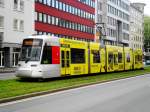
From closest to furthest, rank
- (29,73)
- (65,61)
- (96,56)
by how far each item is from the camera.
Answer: (29,73), (65,61), (96,56)

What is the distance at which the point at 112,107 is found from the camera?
43.6 ft

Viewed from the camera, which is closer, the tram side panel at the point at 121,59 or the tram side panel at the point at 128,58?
the tram side panel at the point at 121,59

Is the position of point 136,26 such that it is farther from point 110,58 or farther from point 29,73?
point 29,73

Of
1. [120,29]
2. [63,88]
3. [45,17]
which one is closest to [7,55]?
[45,17]

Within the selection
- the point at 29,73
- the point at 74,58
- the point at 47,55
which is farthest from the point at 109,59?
the point at 29,73

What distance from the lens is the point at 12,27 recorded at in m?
55.8

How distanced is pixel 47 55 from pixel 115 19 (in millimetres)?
83846

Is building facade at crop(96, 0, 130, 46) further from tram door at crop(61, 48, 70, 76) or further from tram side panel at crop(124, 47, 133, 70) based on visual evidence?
tram door at crop(61, 48, 70, 76)

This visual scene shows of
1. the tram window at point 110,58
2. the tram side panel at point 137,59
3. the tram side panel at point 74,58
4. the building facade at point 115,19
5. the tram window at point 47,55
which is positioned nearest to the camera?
the tram window at point 47,55

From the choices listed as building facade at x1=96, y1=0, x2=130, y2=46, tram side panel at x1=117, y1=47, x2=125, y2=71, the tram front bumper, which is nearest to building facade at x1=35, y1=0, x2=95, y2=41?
building facade at x1=96, y1=0, x2=130, y2=46

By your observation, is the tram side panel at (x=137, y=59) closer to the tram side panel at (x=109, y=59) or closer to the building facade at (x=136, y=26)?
the tram side panel at (x=109, y=59)

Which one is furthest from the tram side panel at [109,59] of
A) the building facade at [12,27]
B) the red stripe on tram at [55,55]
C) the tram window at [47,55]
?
the building facade at [12,27]

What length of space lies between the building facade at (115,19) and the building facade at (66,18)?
23.4 ft

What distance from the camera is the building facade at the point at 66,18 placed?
6587 centimetres
